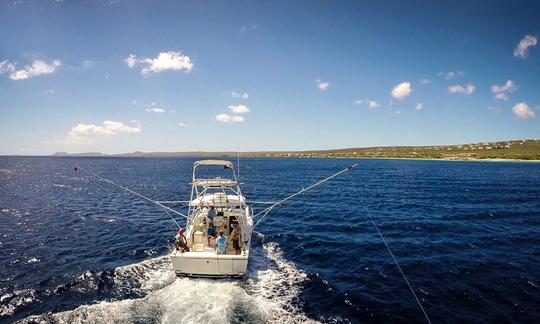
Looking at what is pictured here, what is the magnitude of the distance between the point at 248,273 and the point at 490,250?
17.1m

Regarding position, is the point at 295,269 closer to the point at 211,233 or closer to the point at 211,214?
the point at 211,233

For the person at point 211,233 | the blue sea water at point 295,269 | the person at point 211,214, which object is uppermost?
the person at point 211,214

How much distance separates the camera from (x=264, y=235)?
2556 cm

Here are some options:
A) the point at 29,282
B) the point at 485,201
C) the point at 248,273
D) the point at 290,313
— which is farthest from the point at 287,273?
the point at 485,201

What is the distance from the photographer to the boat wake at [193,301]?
1270cm

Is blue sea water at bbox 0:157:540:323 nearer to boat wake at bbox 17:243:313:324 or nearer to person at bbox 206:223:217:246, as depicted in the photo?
boat wake at bbox 17:243:313:324

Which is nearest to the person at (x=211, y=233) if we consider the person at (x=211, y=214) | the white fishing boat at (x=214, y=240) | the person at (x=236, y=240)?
the white fishing boat at (x=214, y=240)

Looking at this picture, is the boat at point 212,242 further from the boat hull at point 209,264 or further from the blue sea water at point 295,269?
the blue sea water at point 295,269

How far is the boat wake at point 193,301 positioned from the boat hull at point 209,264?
0.58 m

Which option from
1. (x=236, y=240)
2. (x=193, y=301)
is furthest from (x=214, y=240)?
(x=193, y=301)

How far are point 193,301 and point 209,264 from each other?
182 cm

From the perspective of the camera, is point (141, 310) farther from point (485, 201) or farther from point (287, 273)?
point (485, 201)

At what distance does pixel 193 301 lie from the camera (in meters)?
13.8

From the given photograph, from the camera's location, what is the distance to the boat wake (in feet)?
41.7
